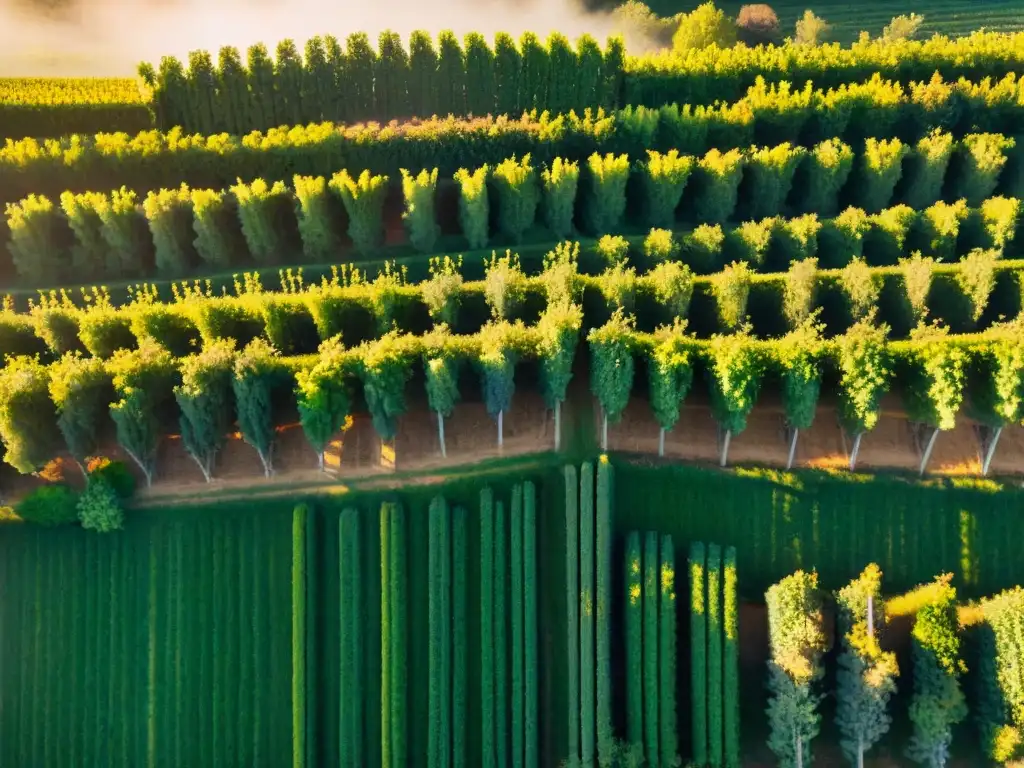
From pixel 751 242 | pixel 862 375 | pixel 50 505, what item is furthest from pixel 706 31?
pixel 50 505

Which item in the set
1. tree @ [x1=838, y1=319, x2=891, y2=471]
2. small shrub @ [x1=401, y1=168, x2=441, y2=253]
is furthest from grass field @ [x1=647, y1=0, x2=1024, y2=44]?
tree @ [x1=838, y1=319, x2=891, y2=471]

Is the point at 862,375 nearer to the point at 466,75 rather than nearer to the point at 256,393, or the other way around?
the point at 256,393

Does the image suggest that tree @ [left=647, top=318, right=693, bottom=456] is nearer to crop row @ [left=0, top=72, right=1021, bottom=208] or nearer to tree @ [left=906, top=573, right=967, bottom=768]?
tree @ [left=906, top=573, right=967, bottom=768]

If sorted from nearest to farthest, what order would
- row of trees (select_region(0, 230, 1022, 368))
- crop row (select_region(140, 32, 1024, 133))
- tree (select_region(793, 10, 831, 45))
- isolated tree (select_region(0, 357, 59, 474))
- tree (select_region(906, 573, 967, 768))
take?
tree (select_region(906, 573, 967, 768)), isolated tree (select_region(0, 357, 59, 474)), row of trees (select_region(0, 230, 1022, 368)), crop row (select_region(140, 32, 1024, 133)), tree (select_region(793, 10, 831, 45))

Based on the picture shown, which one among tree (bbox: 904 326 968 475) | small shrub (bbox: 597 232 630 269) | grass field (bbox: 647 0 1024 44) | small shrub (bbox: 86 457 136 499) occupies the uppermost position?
grass field (bbox: 647 0 1024 44)

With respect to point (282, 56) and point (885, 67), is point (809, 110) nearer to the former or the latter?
point (885, 67)
